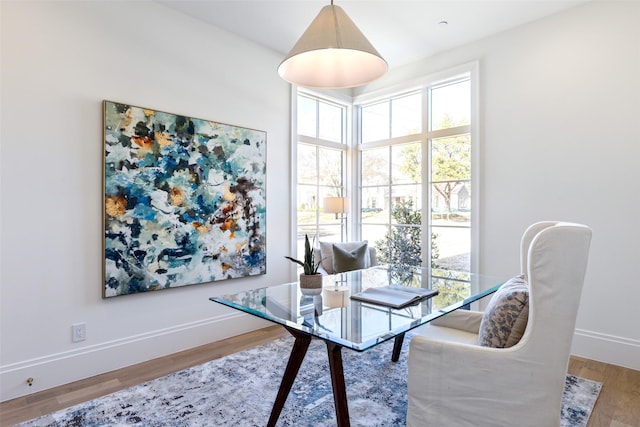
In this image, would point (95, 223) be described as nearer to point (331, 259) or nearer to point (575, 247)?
point (331, 259)

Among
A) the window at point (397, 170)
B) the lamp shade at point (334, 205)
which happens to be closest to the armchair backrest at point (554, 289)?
the window at point (397, 170)

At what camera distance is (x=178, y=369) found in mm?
2562

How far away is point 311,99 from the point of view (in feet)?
13.7

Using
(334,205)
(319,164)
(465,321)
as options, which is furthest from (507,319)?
(319,164)

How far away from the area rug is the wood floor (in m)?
0.08

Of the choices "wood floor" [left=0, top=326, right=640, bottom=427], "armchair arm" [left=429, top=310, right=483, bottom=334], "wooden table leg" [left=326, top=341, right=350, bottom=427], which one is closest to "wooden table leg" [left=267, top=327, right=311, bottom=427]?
"wooden table leg" [left=326, top=341, right=350, bottom=427]

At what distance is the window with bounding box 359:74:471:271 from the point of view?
3604 mm

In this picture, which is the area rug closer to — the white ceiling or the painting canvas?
the painting canvas

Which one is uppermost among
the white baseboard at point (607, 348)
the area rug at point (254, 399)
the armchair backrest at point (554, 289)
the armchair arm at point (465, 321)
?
the armchair backrest at point (554, 289)

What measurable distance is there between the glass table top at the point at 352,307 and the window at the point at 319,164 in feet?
5.63

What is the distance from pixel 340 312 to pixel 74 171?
6.75ft

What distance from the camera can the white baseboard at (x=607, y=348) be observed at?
258 cm

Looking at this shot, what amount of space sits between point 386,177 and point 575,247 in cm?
308

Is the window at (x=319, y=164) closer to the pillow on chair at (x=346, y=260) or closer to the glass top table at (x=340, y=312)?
the pillow on chair at (x=346, y=260)
